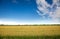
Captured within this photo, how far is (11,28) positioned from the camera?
4.02 metres

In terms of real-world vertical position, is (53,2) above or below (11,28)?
above

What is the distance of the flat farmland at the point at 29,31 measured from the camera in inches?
153

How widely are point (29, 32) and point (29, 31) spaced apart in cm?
3

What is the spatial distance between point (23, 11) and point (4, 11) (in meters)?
0.50

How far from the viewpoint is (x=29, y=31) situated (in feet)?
13.0

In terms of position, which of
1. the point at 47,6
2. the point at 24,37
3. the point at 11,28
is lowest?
the point at 24,37

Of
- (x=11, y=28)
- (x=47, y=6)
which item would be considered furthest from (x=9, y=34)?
(x=47, y=6)

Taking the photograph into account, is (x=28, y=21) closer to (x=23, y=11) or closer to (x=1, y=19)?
(x=23, y=11)

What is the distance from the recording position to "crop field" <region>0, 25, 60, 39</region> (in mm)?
3869

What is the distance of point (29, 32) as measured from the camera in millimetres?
3941

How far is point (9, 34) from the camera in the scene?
12.7ft

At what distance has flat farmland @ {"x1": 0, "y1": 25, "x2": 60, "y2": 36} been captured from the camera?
389cm

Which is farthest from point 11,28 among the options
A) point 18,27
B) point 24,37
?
point 24,37

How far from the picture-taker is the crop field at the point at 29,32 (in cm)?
387
